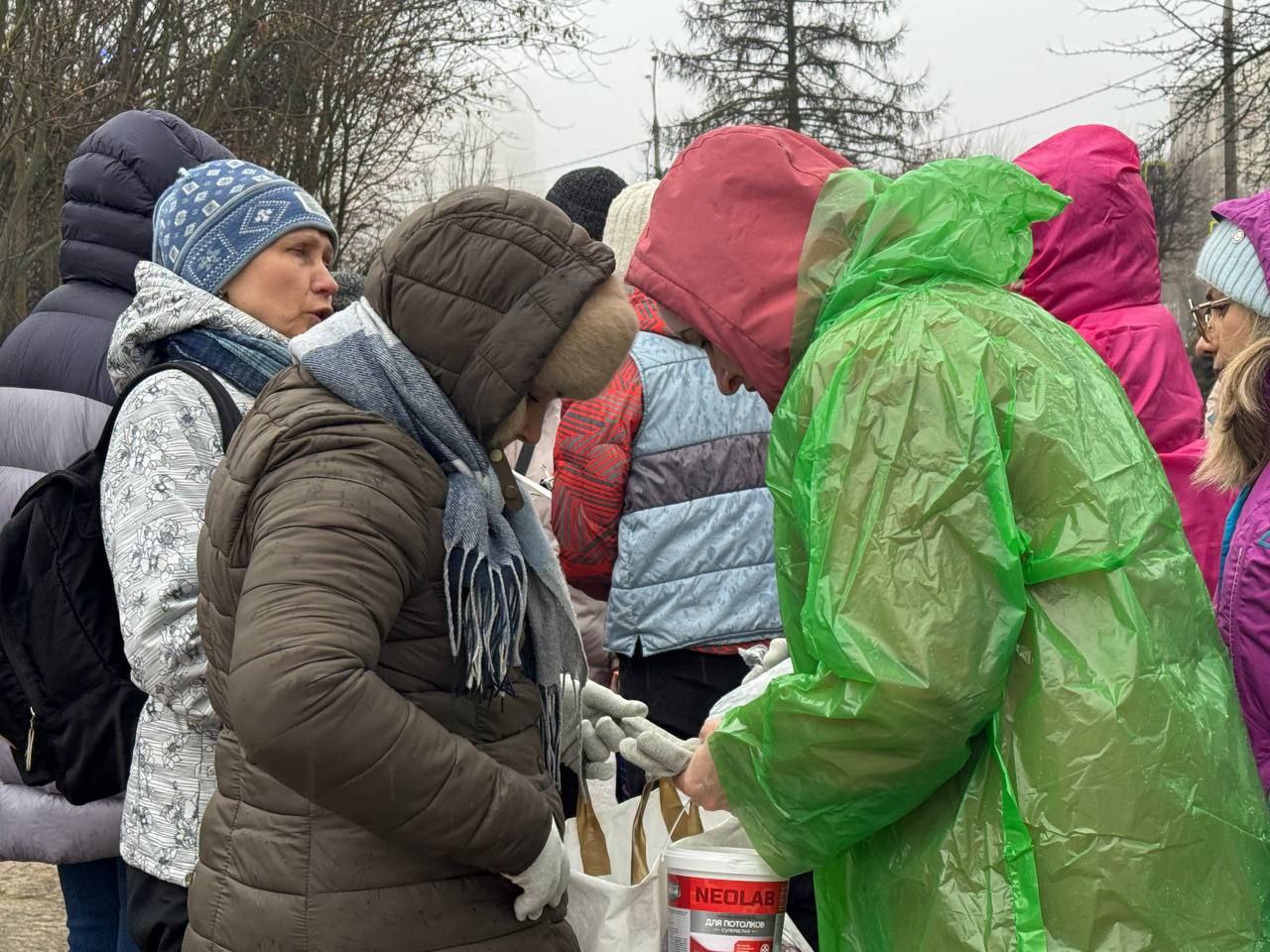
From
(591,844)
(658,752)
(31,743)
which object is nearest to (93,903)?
(31,743)

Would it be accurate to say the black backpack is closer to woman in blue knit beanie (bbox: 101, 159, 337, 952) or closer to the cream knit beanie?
woman in blue knit beanie (bbox: 101, 159, 337, 952)

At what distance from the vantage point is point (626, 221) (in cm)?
405

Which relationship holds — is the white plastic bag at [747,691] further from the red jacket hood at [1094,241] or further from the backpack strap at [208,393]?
the red jacket hood at [1094,241]

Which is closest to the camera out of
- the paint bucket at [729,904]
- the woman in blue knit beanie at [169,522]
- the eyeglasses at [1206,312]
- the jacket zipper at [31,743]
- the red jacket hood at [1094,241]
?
the paint bucket at [729,904]

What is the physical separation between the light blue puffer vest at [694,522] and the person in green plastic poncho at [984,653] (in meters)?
1.56

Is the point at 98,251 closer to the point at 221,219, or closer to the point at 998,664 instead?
the point at 221,219

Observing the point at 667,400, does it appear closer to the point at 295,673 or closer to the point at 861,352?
the point at 861,352

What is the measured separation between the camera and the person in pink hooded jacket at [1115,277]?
3.94 metres

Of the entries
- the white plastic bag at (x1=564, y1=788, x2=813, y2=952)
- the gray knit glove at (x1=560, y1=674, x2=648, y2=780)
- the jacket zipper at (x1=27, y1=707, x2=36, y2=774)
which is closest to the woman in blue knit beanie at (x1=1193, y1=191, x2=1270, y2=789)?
the white plastic bag at (x1=564, y1=788, x2=813, y2=952)

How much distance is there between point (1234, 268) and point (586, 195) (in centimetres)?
239

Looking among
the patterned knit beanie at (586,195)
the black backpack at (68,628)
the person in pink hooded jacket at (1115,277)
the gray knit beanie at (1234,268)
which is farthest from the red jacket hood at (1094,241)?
the black backpack at (68,628)

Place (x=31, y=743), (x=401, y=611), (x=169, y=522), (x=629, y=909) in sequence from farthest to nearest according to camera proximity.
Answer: (x=31, y=743) < (x=169, y=522) < (x=629, y=909) < (x=401, y=611)

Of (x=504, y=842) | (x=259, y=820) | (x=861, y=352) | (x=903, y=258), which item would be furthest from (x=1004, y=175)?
(x=259, y=820)

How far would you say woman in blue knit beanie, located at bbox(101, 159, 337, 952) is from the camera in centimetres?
242
